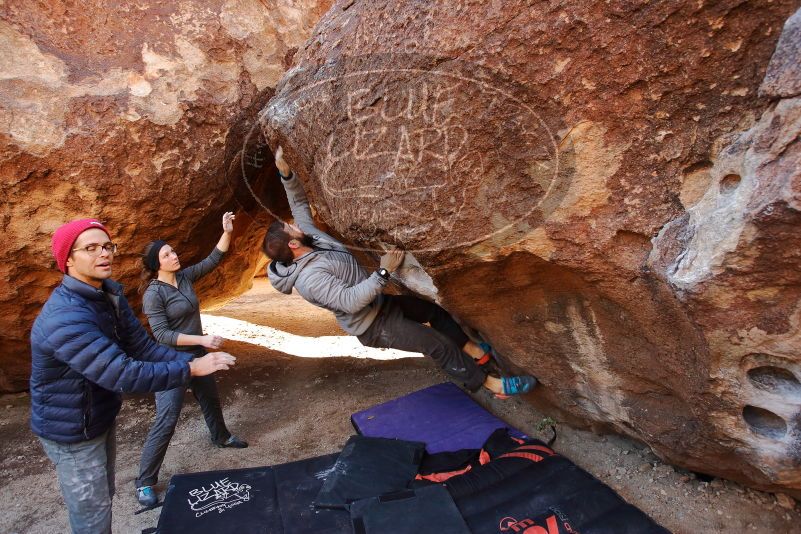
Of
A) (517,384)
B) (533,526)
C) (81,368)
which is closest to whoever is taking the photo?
(81,368)

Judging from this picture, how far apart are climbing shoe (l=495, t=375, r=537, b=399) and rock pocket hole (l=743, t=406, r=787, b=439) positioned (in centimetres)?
127

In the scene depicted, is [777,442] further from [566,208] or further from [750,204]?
[566,208]

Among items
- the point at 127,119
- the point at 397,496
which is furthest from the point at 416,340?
the point at 127,119

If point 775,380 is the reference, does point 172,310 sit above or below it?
below

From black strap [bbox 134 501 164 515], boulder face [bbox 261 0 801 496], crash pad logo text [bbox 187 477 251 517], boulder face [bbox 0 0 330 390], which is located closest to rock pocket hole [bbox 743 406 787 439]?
boulder face [bbox 261 0 801 496]

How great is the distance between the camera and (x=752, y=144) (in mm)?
1812

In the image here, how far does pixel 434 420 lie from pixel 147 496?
1839 millimetres

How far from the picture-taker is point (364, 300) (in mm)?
2885

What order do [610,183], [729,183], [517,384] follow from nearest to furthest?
[729,183] < [610,183] < [517,384]

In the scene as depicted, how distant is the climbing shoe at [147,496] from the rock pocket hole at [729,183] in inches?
127

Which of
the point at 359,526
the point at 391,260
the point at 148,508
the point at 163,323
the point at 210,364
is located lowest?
the point at 148,508

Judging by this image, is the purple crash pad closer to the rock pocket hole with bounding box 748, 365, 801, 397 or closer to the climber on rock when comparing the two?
the climber on rock

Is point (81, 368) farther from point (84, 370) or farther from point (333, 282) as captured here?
point (333, 282)

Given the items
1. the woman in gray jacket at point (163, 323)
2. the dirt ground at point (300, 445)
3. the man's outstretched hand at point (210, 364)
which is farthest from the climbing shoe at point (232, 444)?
the man's outstretched hand at point (210, 364)
